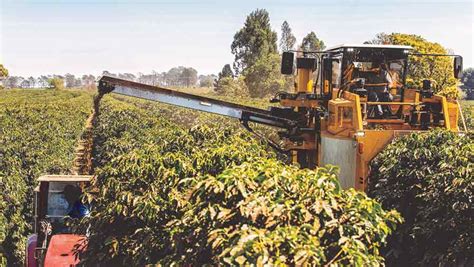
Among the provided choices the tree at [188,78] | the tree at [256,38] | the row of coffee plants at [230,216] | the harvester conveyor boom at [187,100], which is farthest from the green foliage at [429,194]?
the tree at [188,78]

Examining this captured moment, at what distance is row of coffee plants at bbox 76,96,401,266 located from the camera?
14.0 feet

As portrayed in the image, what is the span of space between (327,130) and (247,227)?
671 cm

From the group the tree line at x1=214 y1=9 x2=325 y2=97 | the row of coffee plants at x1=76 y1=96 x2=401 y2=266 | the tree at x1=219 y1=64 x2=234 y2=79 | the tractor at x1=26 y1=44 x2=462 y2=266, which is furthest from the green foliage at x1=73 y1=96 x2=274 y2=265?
the tree at x1=219 y1=64 x2=234 y2=79

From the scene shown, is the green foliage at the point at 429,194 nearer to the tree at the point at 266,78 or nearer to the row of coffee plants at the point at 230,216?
the row of coffee plants at the point at 230,216

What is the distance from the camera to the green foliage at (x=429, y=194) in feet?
22.6

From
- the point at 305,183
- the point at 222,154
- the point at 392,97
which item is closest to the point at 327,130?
the point at 392,97

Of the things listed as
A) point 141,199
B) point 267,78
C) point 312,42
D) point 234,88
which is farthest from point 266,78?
point 141,199

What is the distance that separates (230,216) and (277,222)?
0.39 meters

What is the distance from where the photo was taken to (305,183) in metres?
4.87

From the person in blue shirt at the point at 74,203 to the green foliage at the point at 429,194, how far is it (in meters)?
4.14

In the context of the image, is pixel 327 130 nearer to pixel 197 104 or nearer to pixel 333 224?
pixel 197 104

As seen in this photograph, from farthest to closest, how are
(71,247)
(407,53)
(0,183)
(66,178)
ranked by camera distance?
(0,183) → (407,53) → (66,178) → (71,247)

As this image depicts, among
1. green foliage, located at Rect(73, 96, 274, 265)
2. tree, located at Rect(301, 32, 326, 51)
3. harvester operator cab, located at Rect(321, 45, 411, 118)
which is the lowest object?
green foliage, located at Rect(73, 96, 274, 265)

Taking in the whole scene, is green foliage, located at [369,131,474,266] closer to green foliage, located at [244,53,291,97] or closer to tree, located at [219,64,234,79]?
green foliage, located at [244,53,291,97]
